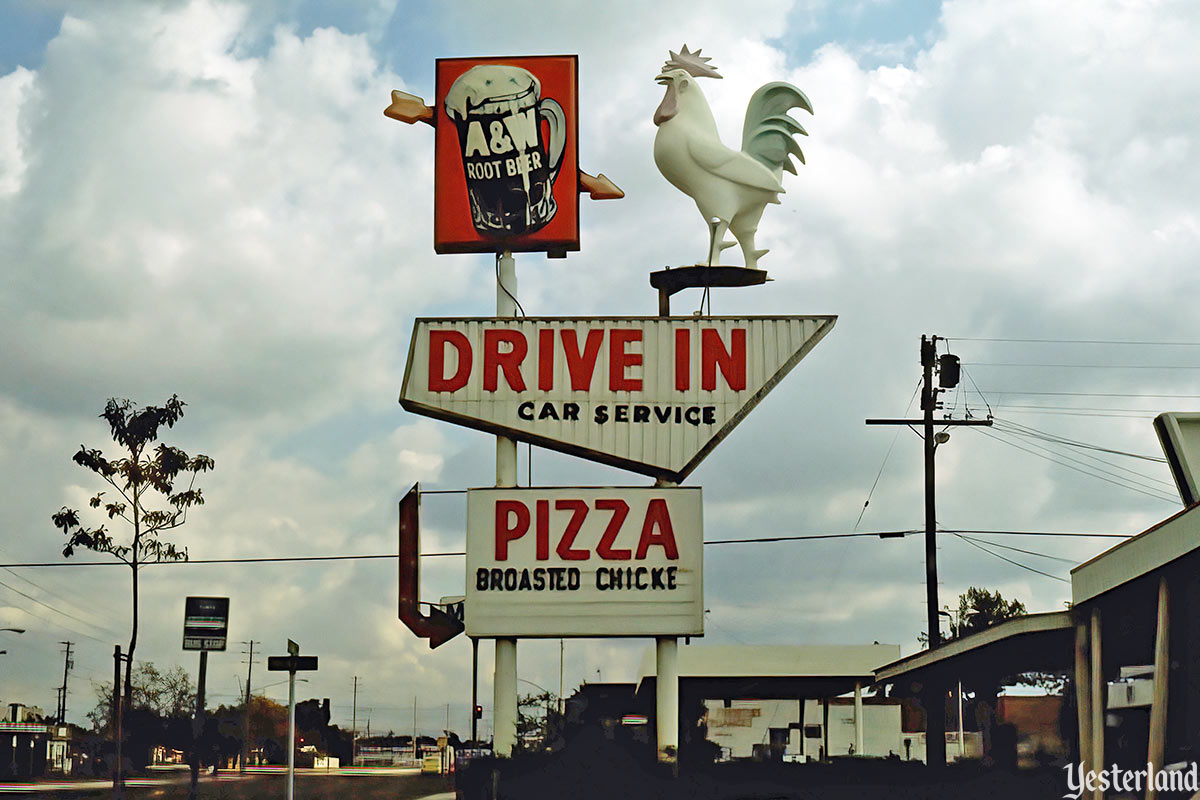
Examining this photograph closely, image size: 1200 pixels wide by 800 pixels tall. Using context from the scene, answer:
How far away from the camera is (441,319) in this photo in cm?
2077

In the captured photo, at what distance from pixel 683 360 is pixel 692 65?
5306mm

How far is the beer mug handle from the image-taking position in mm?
21859

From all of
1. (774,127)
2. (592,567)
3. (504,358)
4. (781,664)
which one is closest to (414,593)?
(592,567)

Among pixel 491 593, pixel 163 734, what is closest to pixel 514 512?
pixel 491 593

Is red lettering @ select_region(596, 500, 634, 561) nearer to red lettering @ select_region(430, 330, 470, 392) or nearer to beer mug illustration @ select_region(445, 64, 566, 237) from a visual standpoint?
red lettering @ select_region(430, 330, 470, 392)

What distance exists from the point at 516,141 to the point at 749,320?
16.3ft

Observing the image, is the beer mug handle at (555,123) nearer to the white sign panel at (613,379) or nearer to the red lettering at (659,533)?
the white sign panel at (613,379)

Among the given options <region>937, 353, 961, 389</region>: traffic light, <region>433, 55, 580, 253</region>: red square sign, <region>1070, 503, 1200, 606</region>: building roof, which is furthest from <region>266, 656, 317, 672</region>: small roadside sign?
<region>937, 353, 961, 389</region>: traffic light

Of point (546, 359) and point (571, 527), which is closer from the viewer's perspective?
point (571, 527)

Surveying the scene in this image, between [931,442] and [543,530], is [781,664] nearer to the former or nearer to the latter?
[931,442]

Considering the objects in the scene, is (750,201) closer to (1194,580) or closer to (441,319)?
(441,319)

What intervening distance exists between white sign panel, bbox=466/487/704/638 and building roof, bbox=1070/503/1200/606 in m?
5.64

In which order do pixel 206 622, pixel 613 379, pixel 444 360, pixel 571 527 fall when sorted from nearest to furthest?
pixel 571 527
pixel 613 379
pixel 444 360
pixel 206 622

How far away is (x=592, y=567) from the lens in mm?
20219
